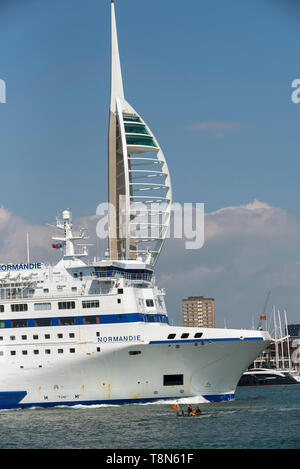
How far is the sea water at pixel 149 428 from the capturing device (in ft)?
111

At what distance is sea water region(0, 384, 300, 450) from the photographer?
1336 inches

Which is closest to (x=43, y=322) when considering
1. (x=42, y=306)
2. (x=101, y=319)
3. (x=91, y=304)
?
(x=42, y=306)

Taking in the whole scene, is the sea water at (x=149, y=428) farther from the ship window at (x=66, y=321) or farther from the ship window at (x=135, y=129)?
the ship window at (x=135, y=129)

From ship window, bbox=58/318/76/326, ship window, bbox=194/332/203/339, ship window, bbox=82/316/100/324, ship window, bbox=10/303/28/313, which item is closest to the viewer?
ship window, bbox=194/332/203/339

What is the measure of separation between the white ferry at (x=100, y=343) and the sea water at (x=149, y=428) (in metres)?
1.05

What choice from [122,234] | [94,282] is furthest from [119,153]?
[94,282]

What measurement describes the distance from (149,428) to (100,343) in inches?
397

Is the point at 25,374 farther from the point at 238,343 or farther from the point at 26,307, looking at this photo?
the point at 238,343

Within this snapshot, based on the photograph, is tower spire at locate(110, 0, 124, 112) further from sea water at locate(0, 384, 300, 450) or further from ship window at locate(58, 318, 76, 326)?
sea water at locate(0, 384, 300, 450)

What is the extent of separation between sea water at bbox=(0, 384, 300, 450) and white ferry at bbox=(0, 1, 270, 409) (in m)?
1.05

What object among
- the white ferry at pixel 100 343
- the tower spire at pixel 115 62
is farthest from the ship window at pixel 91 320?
the tower spire at pixel 115 62

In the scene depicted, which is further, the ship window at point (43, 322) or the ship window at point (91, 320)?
the ship window at point (43, 322)

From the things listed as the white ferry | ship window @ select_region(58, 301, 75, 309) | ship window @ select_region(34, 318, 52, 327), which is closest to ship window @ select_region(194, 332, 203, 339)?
the white ferry

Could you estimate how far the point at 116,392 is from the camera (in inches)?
1842
